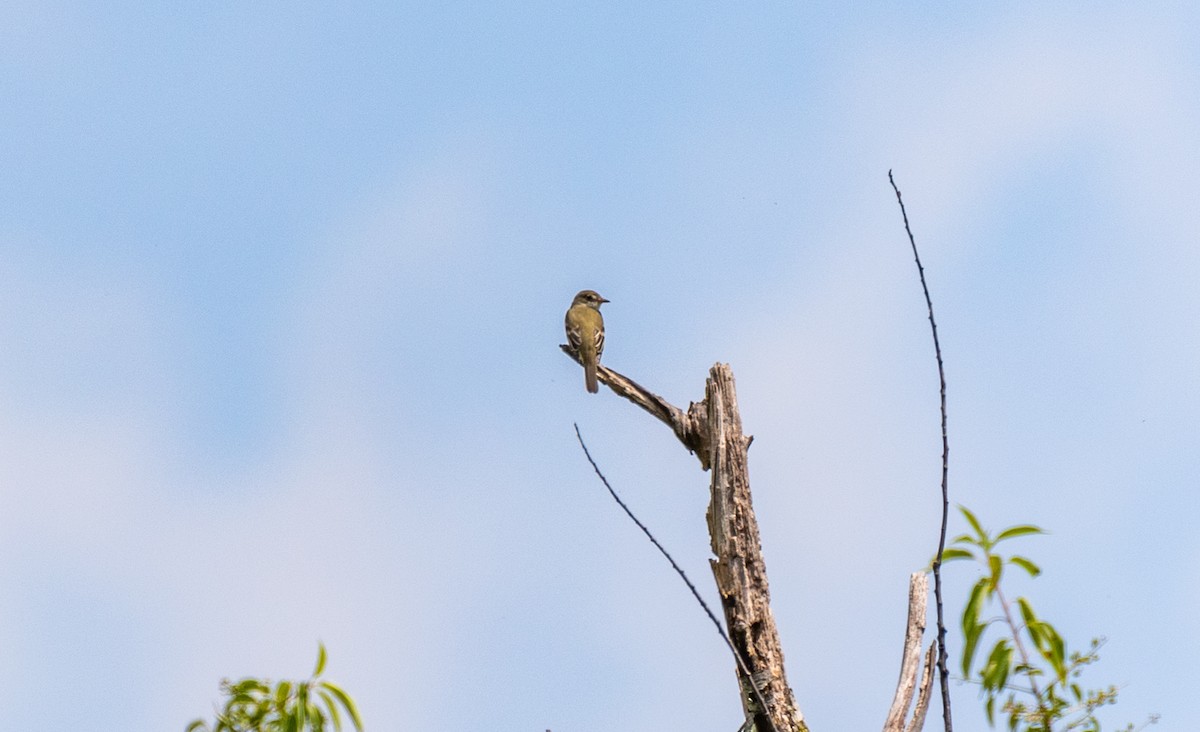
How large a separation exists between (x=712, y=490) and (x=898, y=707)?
1.54 metres

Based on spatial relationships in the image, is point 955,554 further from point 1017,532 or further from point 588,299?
point 588,299

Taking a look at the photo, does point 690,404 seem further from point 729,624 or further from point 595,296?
point 595,296

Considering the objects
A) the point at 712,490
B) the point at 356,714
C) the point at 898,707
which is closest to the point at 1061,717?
the point at 356,714

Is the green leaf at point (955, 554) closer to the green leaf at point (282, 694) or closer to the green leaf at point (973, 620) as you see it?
the green leaf at point (973, 620)

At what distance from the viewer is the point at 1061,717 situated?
3514mm

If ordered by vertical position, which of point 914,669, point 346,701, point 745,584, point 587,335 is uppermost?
point 587,335

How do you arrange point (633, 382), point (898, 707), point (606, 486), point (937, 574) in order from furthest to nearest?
point (633, 382) < point (898, 707) < point (606, 486) < point (937, 574)

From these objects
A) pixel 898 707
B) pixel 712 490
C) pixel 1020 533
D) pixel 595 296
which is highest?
pixel 595 296

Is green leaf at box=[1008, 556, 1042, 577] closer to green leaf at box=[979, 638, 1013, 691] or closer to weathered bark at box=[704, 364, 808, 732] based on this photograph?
green leaf at box=[979, 638, 1013, 691]

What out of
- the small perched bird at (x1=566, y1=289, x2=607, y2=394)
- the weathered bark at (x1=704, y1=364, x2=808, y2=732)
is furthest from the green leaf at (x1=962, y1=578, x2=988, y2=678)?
the small perched bird at (x1=566, y1=289, x2=607, y2=394)

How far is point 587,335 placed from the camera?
1438 centimetres

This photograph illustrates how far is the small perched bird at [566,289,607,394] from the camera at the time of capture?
1327cm

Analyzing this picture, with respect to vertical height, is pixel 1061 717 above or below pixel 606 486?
below

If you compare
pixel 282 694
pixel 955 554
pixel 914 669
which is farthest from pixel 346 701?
pixel 914 669
